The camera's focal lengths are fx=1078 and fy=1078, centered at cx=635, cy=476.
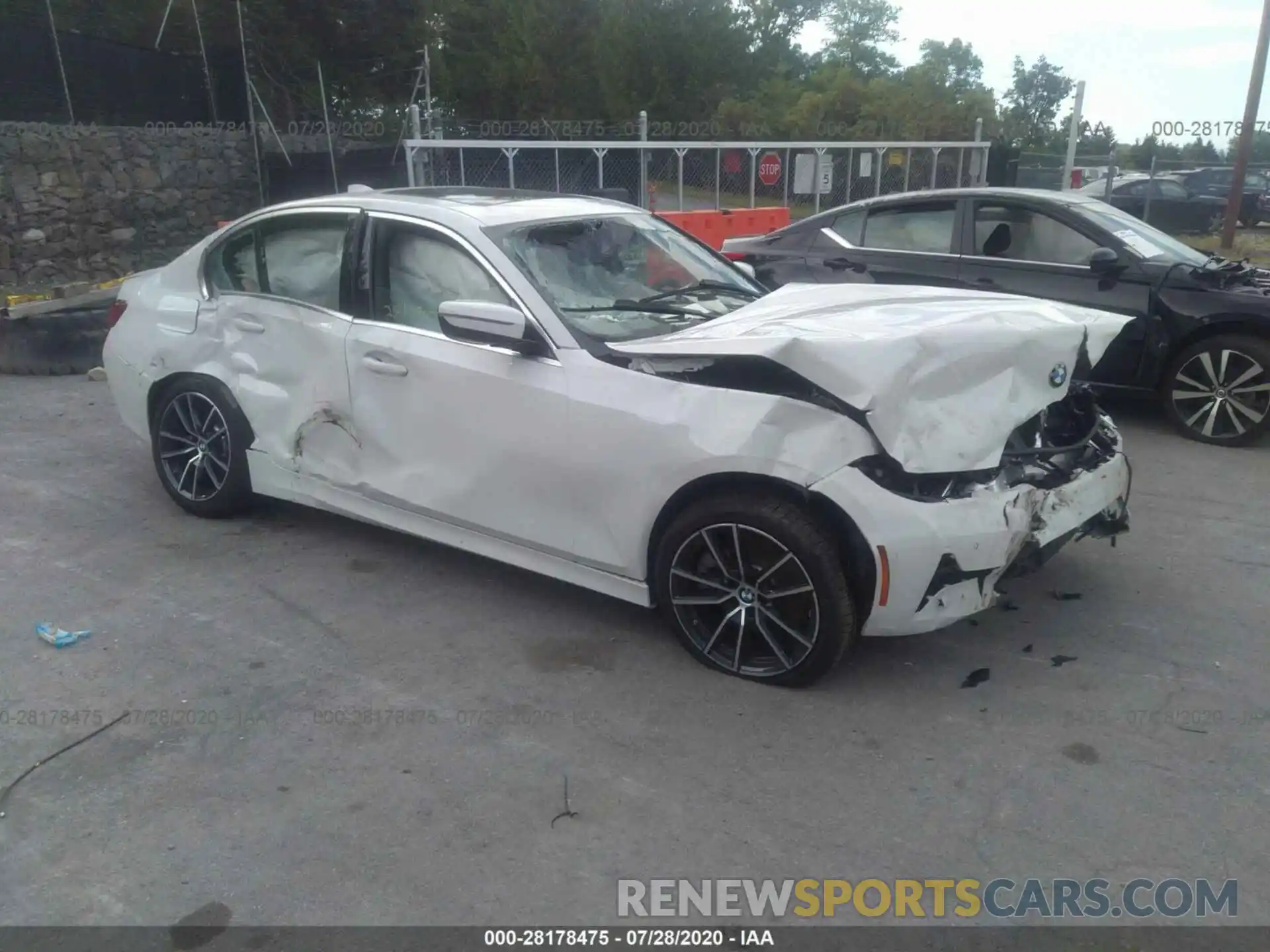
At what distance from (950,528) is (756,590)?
2.39ft

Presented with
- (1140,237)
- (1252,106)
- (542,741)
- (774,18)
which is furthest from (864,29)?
(542,741)

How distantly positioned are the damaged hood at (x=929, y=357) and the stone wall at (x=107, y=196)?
41.4 ft

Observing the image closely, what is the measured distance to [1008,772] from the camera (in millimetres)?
3492

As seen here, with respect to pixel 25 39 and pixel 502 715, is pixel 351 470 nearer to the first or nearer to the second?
pixel 502 715

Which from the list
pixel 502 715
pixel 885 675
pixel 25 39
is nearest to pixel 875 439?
pixel 885 675

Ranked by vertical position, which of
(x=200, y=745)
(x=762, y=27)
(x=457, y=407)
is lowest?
(x=200, y=745)

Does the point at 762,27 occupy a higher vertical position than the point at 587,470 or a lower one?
higher

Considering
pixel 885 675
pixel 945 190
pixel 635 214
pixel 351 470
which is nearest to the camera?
pixel 885 675

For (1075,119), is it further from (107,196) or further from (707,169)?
(107,196)

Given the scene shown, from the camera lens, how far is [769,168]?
51.2 ft

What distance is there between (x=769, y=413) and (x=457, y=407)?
1408mm

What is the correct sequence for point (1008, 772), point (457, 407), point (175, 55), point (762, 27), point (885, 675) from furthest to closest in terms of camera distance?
point (762, 27) < point (175, 55) < point (457, 407) < point (885, 675) < point (1008, 772)

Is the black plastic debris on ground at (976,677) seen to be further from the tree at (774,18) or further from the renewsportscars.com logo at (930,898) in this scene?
the tree at (774,18)

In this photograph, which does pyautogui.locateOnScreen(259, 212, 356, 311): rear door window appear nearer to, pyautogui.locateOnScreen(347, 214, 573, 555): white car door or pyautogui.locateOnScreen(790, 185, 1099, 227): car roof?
pyautogui.locateOnScreen(347, 214, 573, 555): white car door
